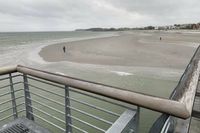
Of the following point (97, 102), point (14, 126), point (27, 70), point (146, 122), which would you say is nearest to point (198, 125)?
point (27, 70)

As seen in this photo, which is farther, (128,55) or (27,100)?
(128,55)

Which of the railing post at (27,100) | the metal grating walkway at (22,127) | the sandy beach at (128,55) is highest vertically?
the railing post at (27,100)

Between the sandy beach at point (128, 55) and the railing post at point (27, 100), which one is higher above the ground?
the railing post at point (27, 100)

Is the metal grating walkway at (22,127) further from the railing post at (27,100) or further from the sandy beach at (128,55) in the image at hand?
the sandy beach at (128,55)

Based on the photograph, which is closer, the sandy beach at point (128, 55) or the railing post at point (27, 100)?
the railing post at point (27, 100)

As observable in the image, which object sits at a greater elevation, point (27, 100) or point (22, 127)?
point (27, 100)

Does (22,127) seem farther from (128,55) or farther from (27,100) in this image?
(128,55)

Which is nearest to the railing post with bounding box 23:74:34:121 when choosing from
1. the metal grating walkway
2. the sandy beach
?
the metal grating walkway

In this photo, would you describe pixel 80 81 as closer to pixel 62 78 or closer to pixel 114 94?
pixel 62 78

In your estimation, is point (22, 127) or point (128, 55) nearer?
point (22, 127)

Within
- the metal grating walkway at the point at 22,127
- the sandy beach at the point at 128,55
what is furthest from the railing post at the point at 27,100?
the sandy beach at the point at 128,55

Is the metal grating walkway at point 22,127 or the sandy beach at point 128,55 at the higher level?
the metal grating walkway at point 22,127

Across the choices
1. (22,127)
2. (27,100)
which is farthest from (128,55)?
(22,127)

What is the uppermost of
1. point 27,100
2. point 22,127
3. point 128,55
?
point 27,100
